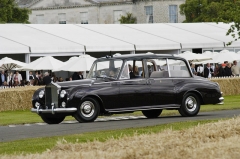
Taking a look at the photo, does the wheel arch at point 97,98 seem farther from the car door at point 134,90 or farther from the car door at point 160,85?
the car door at point 160,85

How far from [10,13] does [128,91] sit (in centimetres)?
5819

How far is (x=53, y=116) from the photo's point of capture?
21.8 metres

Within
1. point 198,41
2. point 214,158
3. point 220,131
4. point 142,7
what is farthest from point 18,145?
point 142,7

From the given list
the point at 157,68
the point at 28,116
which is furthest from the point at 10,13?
the point at 157,68

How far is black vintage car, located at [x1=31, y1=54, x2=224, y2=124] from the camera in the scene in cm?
2116

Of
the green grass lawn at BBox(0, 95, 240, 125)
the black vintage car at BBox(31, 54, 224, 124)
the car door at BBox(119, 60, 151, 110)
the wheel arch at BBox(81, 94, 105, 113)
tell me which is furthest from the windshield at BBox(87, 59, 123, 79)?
the green grass lawn at BBox(0, 95, 240, 125)

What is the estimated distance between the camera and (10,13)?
259 feet

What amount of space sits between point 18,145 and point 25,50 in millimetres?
29168

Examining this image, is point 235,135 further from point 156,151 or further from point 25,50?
point 25,50

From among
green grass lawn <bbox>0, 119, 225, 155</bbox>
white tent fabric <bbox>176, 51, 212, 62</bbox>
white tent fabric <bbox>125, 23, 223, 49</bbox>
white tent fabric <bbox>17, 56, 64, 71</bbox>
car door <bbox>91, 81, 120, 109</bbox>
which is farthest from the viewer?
white tent fabric <bbox>125, 23, 223, 49</bbox>

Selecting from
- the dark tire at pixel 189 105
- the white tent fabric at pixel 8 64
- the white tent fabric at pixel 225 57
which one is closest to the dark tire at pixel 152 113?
the dark tire at pixel 189 105

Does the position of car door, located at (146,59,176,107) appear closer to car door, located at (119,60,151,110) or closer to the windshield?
car door, located at (119,60,151,110)

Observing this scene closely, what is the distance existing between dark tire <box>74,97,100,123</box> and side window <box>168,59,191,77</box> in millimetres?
2720

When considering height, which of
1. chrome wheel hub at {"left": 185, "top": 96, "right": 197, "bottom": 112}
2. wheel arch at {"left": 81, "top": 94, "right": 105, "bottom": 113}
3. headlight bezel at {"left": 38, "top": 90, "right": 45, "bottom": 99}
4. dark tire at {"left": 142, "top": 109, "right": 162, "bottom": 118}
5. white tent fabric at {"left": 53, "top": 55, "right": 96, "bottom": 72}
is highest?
white tent fabric at {"left": 53, "top": 55, "right": 96, "bottom": 72}
